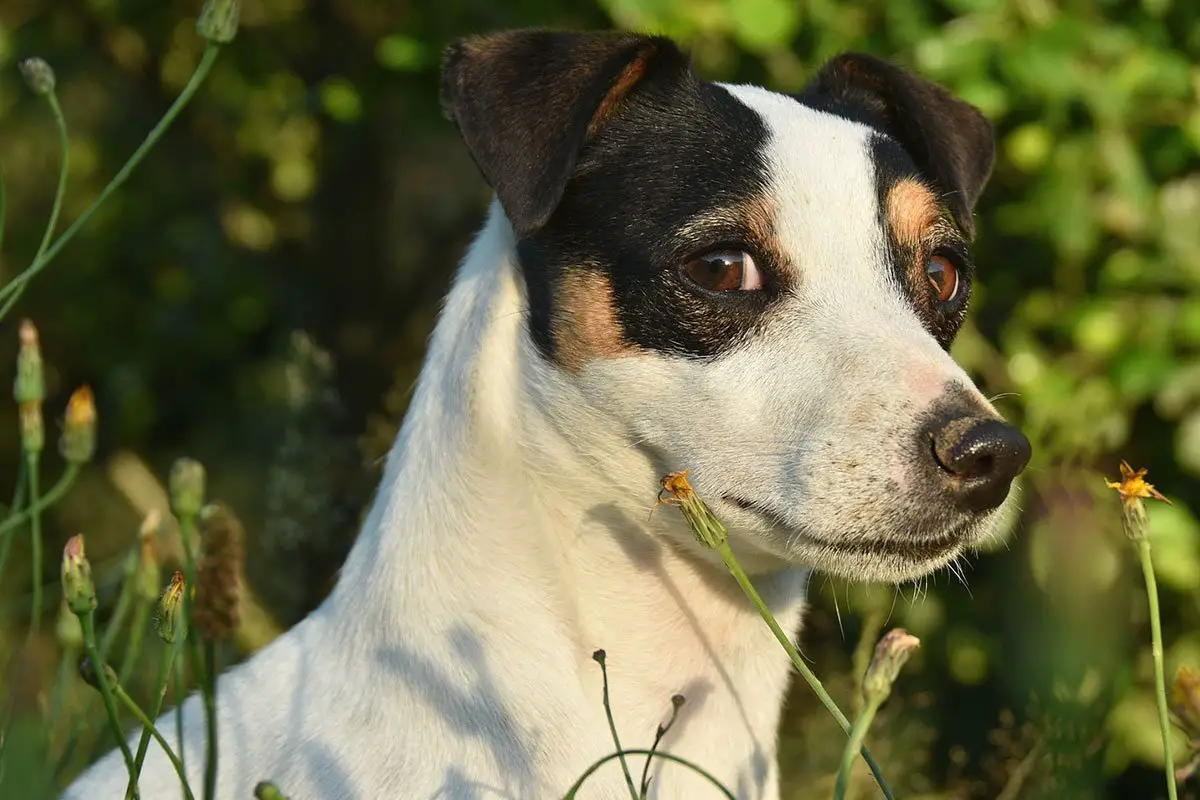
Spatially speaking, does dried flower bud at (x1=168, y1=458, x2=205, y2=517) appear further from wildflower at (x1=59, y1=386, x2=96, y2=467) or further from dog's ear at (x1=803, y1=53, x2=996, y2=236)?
dog's ear at (x1=803, y1=53, x2=996, y2=236)

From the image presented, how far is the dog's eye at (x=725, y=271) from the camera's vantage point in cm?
269

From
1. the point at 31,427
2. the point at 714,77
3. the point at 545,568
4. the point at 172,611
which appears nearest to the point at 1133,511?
the point at 545,568

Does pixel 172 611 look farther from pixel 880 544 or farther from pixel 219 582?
pixel 880 544

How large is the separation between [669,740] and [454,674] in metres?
0.42

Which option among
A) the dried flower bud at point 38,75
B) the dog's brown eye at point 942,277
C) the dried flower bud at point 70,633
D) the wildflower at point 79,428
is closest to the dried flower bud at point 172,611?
the wildflower at point 79,428

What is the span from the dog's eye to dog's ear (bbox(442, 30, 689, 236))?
29cm

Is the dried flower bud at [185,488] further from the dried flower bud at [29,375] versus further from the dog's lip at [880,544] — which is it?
the dog's lip at [880,544]

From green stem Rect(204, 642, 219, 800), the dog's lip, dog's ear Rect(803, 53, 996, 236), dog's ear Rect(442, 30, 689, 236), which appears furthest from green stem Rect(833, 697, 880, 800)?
dog's ear Rect(803, 53, 996, 236)

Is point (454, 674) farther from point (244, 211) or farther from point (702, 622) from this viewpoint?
point (244, 211)

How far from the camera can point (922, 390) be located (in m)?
2.39

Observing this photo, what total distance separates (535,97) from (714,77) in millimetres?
2528

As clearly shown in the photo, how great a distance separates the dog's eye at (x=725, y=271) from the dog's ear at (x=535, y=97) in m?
0.29

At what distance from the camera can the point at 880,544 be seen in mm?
2510

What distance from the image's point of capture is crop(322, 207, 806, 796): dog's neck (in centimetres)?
257
